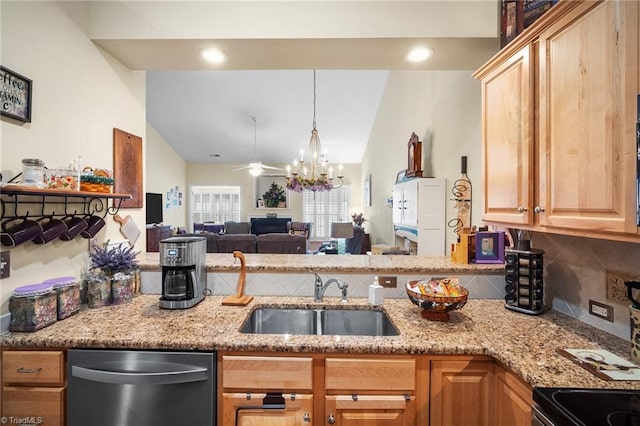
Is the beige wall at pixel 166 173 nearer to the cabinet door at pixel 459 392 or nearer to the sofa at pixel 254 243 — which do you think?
the sofa at pixel 254 243

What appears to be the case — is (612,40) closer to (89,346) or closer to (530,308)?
(530,308)

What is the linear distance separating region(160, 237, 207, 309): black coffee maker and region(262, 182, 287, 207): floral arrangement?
291 inches

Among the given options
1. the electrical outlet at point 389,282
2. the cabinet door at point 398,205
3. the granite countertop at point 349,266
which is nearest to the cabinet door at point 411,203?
the cabinet door at point 398,205

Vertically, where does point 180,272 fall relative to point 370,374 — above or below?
above

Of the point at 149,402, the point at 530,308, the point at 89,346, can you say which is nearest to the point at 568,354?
the point at 530,308

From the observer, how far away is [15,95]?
4.46ft

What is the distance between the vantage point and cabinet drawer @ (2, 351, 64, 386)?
4.12 feet

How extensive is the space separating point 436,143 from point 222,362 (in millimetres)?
3181

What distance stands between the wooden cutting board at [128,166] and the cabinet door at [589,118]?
244cm

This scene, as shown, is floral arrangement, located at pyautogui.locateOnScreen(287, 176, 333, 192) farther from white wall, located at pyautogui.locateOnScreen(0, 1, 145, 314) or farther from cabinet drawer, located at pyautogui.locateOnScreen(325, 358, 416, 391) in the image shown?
cabinet drawer, located at pyautogui.locateOnScreen(325, 358, 416, 391)

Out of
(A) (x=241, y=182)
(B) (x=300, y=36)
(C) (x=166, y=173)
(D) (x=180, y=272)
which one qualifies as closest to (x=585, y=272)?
(B) (x=300, y=36)

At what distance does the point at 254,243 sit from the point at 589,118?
3.63 m

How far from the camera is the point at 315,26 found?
1756 millimetres

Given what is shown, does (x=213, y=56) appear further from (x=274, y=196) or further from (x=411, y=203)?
(x=274, y=196)
